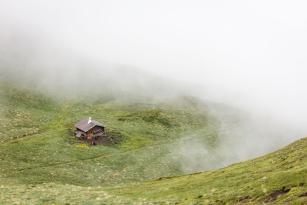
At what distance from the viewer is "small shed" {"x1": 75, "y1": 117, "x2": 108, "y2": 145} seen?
11231 centimetres

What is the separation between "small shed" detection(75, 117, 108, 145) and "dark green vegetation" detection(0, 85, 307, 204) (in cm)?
268

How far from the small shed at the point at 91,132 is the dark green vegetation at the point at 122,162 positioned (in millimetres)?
2681

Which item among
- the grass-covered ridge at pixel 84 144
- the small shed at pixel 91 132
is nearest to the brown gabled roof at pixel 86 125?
the small shed at pixel 91 132

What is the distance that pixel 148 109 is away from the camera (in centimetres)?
15025

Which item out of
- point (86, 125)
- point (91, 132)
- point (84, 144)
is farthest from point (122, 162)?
point (86, 125)

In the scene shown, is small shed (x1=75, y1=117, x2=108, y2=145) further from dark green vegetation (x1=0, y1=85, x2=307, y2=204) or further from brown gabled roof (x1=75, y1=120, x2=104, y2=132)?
dark green vegetation (x1=0, y1=85, x2=307, y2=204)

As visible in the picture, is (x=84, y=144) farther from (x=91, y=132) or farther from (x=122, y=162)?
(x=122, y=162)

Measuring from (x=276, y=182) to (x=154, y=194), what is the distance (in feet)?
57.9

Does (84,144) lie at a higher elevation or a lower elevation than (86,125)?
lower

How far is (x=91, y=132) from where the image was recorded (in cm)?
11356

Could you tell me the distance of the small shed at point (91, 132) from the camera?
4422 inches

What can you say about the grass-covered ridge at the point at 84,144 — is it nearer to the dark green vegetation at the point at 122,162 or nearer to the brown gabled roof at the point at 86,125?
the dark green vegetation at the point at 122,162

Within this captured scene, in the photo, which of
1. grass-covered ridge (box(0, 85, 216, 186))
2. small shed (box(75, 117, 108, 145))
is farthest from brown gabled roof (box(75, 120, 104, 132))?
grass-covered ridge (box(0, 85, 216, 186))

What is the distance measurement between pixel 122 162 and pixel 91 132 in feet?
54.6
